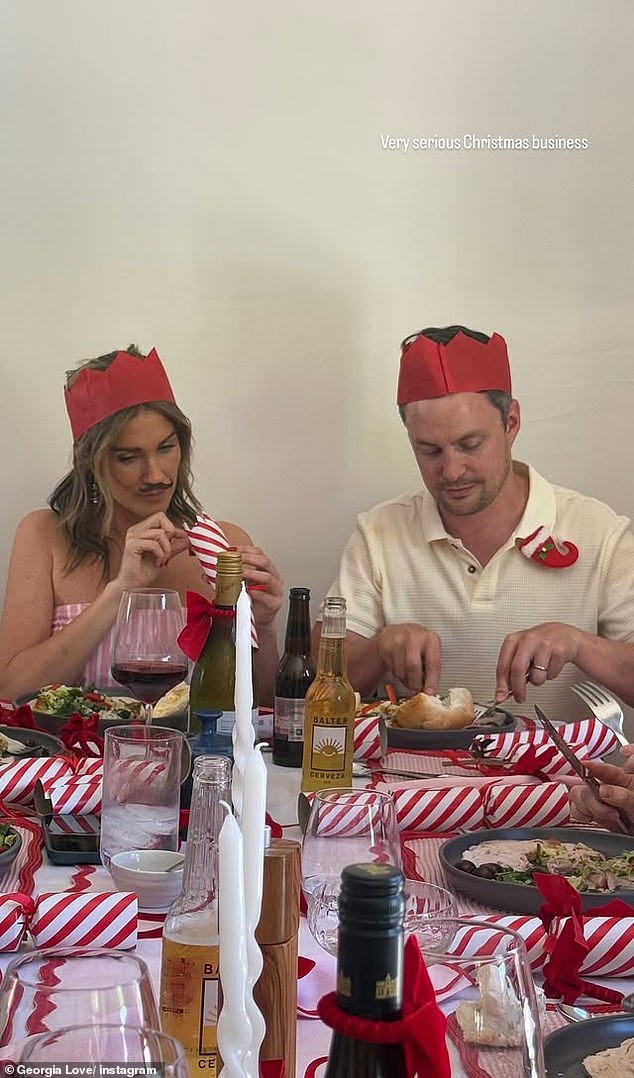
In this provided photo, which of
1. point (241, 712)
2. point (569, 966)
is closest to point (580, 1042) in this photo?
point (569, 966)

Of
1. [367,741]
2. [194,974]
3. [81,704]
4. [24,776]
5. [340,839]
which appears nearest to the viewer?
[194,974]

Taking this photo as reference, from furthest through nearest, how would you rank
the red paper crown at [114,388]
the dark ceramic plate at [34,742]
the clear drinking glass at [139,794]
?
the red paper crown at [114,388], the dark ceramic plate at [34,742], the clear drinking glass at [139,794]

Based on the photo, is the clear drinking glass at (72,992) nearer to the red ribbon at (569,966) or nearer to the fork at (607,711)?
the red ribbon at (569,966)

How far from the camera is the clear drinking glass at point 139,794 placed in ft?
3.72

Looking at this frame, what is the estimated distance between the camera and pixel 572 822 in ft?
4.43

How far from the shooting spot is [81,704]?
5.84 ft

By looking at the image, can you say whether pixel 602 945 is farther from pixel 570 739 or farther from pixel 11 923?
pixel 570 739

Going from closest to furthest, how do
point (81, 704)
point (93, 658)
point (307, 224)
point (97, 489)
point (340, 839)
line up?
point (340, 839) < point (81, 704) < point (93, 658) < point (97, 489) < point (307, 224)

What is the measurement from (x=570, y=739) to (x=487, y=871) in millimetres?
709

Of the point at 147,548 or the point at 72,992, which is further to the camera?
the point at 147,548

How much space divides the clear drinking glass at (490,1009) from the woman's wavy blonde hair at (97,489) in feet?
6.99

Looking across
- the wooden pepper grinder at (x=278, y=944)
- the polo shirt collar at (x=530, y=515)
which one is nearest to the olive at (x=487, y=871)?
the wooden pepper grinder at (x=278, y=944)

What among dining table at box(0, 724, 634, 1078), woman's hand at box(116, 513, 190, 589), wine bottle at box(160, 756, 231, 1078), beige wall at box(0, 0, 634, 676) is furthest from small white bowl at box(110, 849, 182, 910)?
beige wall at box(0, 0, 634, 676)

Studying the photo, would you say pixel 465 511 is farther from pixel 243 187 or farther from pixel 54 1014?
pixel 54 1014
